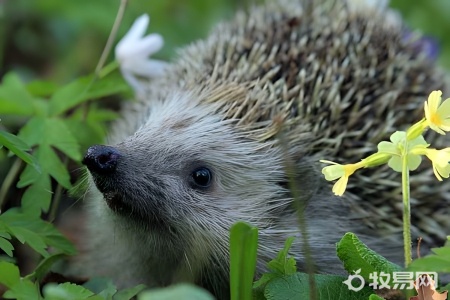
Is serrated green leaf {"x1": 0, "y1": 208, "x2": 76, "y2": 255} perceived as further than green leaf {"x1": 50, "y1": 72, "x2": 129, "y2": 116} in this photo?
No

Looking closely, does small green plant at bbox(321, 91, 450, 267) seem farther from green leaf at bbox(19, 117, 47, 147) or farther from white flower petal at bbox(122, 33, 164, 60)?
white flower petal at bbox(122, 33, 164, 60)

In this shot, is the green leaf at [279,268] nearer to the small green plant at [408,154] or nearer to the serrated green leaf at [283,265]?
the serrated green leaf at [283,265]

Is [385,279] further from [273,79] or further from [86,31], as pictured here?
[86,31]

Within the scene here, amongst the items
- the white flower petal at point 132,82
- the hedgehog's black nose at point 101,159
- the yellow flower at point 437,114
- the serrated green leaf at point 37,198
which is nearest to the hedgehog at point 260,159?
the hedgehog's black nose at point 101,159

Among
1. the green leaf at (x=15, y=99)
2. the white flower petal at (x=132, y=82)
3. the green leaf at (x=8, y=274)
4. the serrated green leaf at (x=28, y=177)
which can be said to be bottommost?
the green leaf at (x=8, y=274)

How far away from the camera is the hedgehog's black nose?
6.88ft

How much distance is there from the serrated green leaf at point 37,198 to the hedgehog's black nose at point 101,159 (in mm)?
243

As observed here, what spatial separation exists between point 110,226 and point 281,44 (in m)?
0.87

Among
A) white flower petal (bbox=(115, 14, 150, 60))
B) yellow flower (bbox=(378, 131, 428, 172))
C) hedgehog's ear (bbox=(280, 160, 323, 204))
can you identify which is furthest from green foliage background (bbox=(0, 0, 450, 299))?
hedgehog's ear (bbox=(280, 160, 323, 204))

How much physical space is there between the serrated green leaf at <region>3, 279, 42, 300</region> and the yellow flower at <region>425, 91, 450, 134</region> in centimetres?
103

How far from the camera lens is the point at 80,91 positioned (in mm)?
2729

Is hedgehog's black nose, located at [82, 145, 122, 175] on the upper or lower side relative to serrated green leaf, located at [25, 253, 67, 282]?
upper

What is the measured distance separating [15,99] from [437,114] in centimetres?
148

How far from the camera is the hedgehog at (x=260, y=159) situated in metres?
2.29
